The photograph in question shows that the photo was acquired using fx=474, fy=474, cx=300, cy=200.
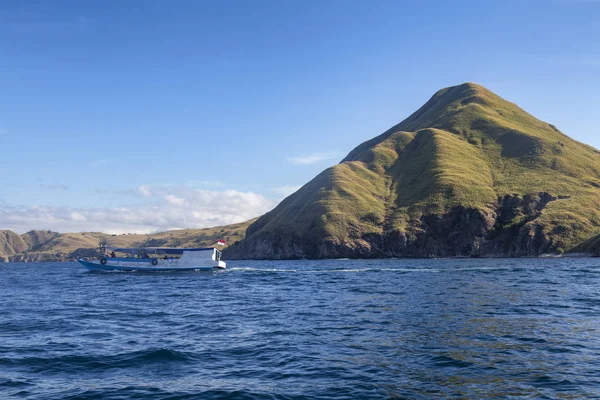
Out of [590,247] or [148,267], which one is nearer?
[148,267]

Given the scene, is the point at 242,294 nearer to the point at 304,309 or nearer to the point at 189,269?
the point at 304,309

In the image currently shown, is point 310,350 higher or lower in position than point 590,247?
lower

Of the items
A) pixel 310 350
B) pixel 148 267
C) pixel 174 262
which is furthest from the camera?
pixel 148 267

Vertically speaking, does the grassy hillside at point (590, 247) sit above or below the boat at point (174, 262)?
above

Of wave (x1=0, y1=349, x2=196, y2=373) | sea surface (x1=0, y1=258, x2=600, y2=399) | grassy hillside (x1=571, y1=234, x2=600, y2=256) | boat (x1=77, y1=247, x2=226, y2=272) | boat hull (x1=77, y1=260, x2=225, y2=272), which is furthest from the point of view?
grassy hillside (x1=571, y1=234, x2=600, y2=256)

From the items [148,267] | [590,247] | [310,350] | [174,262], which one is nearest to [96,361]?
[310,350]

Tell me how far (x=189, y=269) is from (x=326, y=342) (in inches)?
3168

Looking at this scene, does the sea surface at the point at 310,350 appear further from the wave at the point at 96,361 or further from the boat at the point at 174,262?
the boat at the point at 174,262

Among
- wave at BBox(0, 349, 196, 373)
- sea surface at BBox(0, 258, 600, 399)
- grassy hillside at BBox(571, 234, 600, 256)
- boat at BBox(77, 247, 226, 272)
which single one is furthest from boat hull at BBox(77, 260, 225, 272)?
grassy hillside at BBox(571, 234, 600, 256)

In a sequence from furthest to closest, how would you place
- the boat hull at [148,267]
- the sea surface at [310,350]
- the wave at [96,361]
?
1. the boat hull at [148,267]
2. the wave at [96,361]
3. the sea surface at [310,350]

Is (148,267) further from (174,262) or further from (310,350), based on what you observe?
(310,350)

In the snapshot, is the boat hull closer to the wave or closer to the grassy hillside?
the wave

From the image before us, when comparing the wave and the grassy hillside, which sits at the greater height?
the grassy hillside

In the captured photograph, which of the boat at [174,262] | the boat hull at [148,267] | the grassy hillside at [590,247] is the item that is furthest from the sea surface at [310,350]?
the grassy hillside at [590,247]
